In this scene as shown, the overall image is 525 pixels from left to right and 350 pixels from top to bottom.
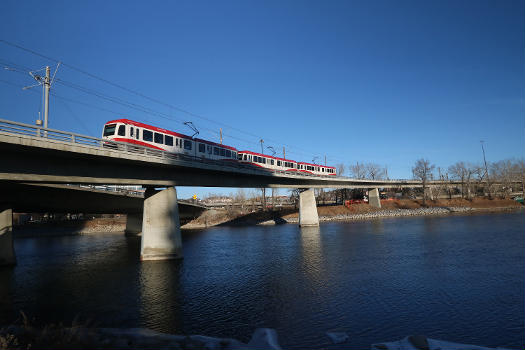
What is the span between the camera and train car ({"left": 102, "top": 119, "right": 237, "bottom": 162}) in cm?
2827

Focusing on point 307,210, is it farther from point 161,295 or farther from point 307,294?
point 161,295

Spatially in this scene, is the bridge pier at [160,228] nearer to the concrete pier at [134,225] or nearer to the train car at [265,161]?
the train car at [265,161]

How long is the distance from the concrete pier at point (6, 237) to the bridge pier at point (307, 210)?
161ft

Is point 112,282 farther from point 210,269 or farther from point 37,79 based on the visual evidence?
point 37,79

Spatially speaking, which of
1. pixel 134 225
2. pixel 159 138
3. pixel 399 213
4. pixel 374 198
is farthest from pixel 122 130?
pixel 374 198

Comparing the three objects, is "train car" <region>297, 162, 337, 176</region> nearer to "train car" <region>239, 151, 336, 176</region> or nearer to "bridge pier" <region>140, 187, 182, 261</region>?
"train car" <region>239, 151, 336, 176</region>

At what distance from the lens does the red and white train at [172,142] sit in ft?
93.0

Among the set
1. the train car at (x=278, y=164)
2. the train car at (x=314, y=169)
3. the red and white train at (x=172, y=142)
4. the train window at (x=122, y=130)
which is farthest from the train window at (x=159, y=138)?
the train car at (x=314, y=169)

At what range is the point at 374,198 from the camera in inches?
3656

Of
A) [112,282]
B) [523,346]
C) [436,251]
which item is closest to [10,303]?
[112,282]

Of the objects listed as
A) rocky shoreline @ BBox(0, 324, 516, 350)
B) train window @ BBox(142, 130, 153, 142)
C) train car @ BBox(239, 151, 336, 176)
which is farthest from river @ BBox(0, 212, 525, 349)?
train car @ BBox(239, 151, 336, 176)

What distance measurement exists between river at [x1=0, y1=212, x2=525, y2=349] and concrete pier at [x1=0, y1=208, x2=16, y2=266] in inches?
85.9

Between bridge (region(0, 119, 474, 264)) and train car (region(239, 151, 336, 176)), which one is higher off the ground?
train car (region(239, 151, 336, 176))

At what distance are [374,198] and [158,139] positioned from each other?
253 feet
